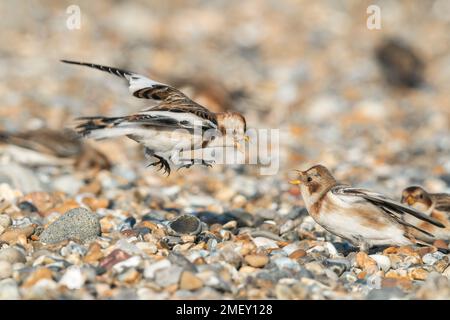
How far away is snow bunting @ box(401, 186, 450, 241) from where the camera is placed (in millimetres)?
5582

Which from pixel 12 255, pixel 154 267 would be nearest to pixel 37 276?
pixel 12 255

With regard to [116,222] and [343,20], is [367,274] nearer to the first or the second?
[116,222]

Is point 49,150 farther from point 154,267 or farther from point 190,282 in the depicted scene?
point 190,282

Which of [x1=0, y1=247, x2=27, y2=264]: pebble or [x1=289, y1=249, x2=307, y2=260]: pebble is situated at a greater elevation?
[x1=0, y1=247, x2=27, y2=264]: pebble

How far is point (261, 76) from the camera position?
492 inches

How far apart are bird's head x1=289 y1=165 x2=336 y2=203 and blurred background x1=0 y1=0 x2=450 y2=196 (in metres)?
2.20

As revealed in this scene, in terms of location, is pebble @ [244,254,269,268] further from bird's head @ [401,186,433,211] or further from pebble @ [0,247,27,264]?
bird's head @ [401,186,433,211]

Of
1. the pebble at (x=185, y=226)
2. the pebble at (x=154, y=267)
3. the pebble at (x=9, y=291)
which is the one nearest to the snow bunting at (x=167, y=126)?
the pebble at (x=185, y=226)

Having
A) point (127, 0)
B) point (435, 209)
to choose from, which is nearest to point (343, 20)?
point (127, 0)

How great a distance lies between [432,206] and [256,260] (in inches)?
73.6

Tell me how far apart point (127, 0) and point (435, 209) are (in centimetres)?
1097

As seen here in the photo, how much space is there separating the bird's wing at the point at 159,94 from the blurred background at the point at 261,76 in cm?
178

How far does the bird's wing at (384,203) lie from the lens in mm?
4883

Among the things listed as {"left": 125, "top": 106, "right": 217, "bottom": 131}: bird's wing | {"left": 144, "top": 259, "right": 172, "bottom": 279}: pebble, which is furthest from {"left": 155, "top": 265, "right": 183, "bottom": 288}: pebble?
{"left": 125, "top": 106, "right": 217, "bottom": 131}: bird's wing
